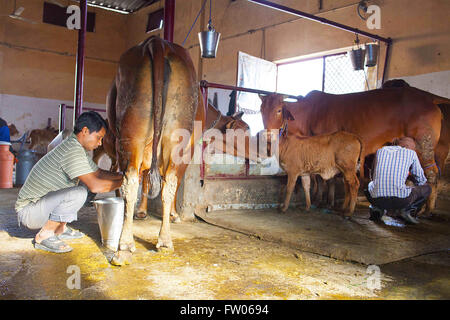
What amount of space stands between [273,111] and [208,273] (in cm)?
348

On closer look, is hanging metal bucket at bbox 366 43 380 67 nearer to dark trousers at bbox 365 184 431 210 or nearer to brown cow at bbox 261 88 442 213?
brown cow at bbox 261 88 442 213

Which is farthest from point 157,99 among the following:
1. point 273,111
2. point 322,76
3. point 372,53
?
point 322,76

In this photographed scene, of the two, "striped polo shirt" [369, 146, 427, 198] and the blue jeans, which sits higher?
"striped polo shirt" [369, 146, 427, 198]

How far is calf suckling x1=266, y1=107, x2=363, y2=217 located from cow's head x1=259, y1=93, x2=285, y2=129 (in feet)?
0.54

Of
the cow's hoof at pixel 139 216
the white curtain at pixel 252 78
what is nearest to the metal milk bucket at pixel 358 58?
the white curtain at pixel 252 78

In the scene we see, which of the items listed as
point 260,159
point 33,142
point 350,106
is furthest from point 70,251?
point 33,142

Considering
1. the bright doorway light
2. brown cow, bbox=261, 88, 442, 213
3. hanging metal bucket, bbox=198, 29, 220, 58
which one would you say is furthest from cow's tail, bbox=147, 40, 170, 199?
the bright doorway light

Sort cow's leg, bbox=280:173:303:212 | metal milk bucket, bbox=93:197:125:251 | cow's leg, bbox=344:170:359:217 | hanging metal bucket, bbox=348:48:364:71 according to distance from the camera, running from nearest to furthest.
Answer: metal milk bucket, bbox=93:197:125:251, cow's leg, bbox=344:170:359:217, cow's leg, bbox=280:173:303:212, hanging metal bucket, bbox=348:48:364:71

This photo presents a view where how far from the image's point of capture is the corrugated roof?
15688 millimetres

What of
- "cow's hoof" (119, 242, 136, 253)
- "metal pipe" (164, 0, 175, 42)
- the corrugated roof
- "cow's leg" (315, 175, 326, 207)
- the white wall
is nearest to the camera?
"cow's hoof" (119, 242, 136, 253)

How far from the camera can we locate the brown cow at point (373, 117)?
217 inches

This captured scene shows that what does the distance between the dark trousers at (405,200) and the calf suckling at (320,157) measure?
17.4 inches

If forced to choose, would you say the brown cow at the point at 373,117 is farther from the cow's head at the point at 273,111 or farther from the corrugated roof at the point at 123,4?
the corrugated roof at the point at 123,4

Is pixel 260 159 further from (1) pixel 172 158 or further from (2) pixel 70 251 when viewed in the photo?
(2) pixel 70 251
